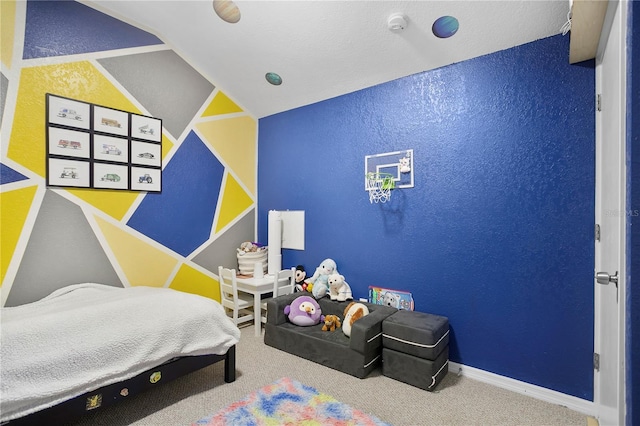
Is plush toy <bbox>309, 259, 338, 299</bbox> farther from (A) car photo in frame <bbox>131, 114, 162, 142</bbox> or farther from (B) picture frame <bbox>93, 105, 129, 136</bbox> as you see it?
(B) picture frame <bbox>93, 105, 129, 136</bbox>

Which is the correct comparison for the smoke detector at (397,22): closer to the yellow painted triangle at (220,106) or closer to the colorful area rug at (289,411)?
the yellow painted triangle at (220,106)

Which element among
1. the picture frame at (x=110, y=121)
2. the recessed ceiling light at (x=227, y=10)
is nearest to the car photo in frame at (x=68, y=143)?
the picture frame at (x=110, y=121)

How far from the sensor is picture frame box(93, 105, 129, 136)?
2615 millimetres

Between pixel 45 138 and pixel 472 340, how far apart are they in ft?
11.6

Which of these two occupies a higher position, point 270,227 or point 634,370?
point 270,227

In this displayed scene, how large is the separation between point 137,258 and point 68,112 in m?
1.29

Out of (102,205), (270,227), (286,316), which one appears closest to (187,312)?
(286,316)

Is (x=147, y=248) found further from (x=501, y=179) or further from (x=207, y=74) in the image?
(x=501, y=179)

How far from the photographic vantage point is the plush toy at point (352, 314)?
2.60 metres

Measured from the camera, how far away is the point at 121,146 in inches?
108

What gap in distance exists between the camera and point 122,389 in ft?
5.94

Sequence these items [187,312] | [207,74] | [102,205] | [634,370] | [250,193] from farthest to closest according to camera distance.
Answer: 1. [250,193]
2. [207,74]
3. [102,205]
4. [187,312]
5. [634,370]

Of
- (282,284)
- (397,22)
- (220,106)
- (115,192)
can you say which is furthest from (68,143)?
(397,22)

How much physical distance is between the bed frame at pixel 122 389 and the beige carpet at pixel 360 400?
0.59 ft
